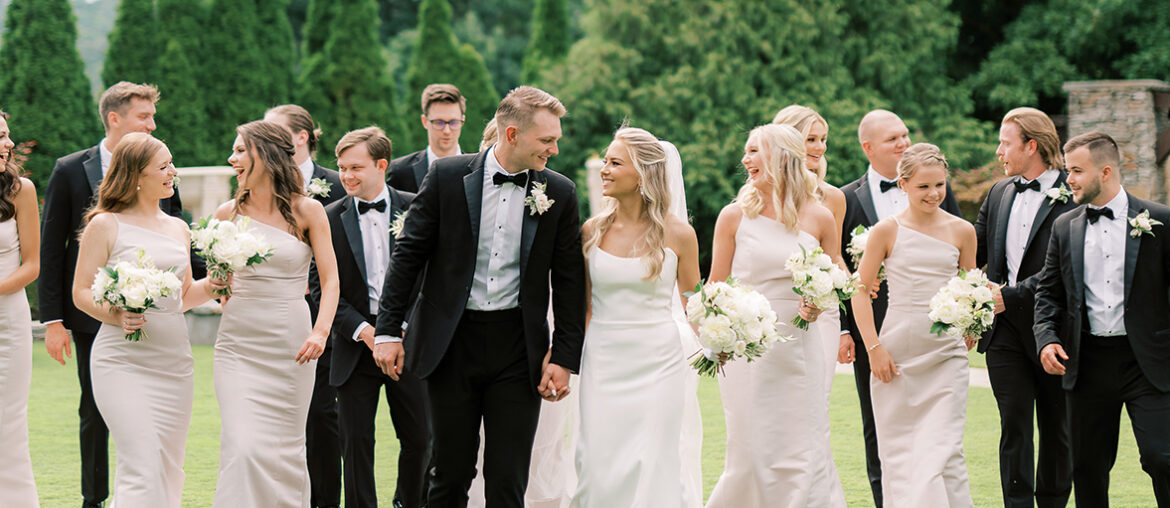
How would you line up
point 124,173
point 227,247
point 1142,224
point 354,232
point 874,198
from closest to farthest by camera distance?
point 227,247 < point 124,173 < point 1142,224 < point 354,232 < point 874,198

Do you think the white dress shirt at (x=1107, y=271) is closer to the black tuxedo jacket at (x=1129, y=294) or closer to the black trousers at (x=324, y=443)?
the black tuxedo jacket at (x=1129, y=294)

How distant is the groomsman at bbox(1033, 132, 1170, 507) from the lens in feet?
19.9

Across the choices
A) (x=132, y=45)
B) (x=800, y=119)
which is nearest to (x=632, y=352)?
(x=800, y=119)

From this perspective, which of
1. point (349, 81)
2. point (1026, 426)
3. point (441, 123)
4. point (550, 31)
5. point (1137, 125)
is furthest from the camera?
point (550, 31)

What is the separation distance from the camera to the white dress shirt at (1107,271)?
617cm

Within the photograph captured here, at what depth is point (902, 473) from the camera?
21.4ft

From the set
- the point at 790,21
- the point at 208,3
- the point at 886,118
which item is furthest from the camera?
the point at 208,3

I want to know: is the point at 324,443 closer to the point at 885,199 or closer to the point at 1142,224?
the point at 885,199

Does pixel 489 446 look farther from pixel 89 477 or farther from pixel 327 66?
pixel 327 66

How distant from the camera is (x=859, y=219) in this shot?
24.9 feet

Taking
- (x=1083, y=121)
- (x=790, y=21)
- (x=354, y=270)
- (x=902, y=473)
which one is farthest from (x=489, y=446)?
(x=790, y=21)

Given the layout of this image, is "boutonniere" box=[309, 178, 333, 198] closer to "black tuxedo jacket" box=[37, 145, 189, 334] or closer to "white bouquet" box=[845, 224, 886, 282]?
"black tuxedo jacket" box=[37, 145, 189, 334]

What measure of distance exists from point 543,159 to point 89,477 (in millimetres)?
3567

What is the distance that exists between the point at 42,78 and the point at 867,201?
49.8 feet
